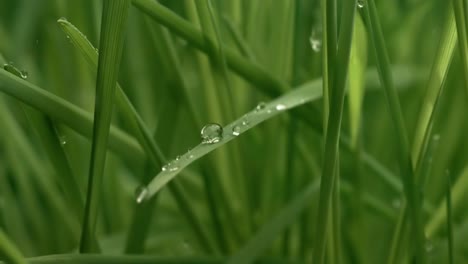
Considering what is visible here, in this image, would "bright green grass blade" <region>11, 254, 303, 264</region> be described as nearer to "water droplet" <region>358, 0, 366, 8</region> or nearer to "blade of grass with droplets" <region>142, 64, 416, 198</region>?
"blade of grass with droplets" <region>142, 64, 416, 198</region>

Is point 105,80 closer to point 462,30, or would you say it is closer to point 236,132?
point 236,132

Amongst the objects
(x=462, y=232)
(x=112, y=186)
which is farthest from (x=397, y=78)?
(x=112, y=186)

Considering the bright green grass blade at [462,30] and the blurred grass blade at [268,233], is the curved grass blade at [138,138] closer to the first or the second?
the blurred grass blade at [268,233]

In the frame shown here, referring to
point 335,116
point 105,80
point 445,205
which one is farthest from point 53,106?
point 445,205

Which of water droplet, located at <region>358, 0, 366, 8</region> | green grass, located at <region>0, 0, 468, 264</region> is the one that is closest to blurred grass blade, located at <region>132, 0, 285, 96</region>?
green grass, located at <region>0, 0, 468, 264</region>

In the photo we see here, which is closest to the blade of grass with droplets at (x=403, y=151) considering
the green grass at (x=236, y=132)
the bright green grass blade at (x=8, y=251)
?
the green grass at (x=236, y=132)

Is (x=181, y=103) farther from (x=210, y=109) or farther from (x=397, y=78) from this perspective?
(x=397, y=78)
